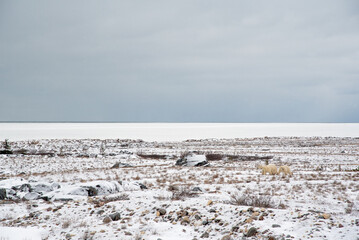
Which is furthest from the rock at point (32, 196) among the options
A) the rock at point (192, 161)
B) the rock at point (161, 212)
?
the rock at point (192, 161)

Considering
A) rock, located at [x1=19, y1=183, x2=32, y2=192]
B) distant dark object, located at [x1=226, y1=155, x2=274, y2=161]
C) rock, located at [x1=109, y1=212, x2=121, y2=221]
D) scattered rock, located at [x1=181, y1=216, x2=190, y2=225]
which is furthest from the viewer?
distant dark object, located at [x1=226, y1=155, x2=274, y2=161]

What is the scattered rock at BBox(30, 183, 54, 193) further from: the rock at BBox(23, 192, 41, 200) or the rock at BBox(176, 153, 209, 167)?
the rock at BBox(176, 153, 209, 167)

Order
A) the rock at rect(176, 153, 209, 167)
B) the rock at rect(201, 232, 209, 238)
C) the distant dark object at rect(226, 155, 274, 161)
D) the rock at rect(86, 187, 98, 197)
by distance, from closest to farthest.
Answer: the rock at rect(201, 232, 209, 238), the rock at rect(86, 187, 98, 197), the rock at rect(176, 153, 209, 167), the distant dark object at rect(226, 155, 274, 161)

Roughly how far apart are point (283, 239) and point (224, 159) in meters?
25.1

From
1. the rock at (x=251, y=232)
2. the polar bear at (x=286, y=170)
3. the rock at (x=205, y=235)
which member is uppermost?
→ the rock at (x=251, y=232)

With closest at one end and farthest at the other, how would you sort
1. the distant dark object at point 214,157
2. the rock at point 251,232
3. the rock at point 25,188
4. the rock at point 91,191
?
1. the rock at point 251,232
2. the rock at point 91,191
3. the rock at point 25,188
4. the distant dark object at point 214,157

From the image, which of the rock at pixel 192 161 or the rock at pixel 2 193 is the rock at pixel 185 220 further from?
the rock at pixel 192 161

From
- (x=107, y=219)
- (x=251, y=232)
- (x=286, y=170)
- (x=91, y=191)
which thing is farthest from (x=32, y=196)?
(x=286, y=170)

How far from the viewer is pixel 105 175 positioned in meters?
18.5

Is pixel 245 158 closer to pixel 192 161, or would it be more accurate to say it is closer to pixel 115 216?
pixel 192 161

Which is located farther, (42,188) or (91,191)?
(42,188)

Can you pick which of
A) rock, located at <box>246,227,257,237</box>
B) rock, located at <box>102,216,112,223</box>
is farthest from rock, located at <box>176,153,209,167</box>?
rock, located at <box>246,227,257,237</box>

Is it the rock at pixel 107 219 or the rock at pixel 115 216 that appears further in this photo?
the rock at pixel 115 216

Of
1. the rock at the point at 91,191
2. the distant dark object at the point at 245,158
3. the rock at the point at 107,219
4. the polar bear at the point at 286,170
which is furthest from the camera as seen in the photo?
the distant dark object at the point at 245,158
